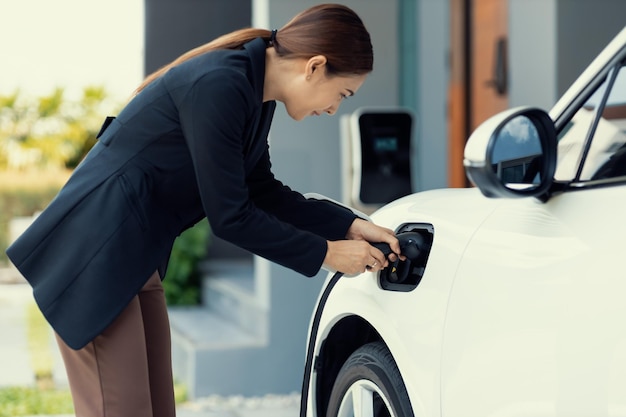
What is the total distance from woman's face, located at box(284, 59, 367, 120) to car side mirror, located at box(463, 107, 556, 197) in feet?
2.07

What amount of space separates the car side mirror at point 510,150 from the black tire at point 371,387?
693mm

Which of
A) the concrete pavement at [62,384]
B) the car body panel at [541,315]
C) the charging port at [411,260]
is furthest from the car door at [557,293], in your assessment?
the concrete pavement at [62,384]

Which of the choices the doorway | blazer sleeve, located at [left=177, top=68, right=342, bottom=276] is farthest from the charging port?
the doorway

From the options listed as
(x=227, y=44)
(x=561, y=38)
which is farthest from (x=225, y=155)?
(x=561, y=38)

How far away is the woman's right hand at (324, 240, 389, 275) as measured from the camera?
2625 mm

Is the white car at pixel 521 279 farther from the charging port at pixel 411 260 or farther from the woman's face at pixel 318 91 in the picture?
the woman's face at pixel 318 91

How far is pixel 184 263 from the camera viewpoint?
8758 mm

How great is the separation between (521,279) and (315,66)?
0.82 meters

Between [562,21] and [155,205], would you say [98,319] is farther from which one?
[562,21]

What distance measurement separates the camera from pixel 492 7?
26.1 feet

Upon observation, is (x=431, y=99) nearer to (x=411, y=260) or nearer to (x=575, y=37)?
(x=575, y=37)

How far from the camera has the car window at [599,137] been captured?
7.08 feet

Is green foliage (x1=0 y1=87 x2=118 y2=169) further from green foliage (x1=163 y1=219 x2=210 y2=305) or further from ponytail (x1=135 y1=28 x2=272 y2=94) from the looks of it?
ponytail (x1=135 y1=28 x2=272 y2=94)

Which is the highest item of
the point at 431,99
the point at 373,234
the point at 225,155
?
the point at 225,155
